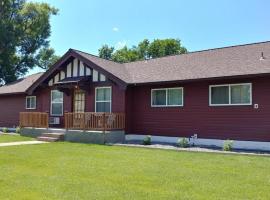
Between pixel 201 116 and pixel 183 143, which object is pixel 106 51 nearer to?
pixel 201 116

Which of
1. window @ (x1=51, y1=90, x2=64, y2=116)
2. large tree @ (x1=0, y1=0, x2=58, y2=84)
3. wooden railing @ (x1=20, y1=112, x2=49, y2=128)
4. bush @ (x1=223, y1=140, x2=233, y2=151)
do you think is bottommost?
bush @ (x1=223, y1=140, x2=233, y2=151)

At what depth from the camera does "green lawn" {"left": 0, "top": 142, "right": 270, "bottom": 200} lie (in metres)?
6.29

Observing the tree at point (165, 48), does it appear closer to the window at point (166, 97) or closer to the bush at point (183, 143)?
the window at point (166, 97)

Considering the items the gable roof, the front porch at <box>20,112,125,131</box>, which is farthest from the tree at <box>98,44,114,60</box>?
the front porch at <box>20,112,125,131</box>

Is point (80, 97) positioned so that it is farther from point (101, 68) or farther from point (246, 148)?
point (246, 148)

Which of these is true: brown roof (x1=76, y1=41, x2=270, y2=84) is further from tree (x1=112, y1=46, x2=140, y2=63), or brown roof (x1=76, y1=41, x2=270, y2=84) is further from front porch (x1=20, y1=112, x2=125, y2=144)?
tree (x1=112, y1=46, x2=140, y2=63)

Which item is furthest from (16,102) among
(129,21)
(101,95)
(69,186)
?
(69,186)

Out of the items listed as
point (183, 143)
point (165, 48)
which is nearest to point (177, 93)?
point (183, 143)

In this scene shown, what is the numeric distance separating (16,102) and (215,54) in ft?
47.7

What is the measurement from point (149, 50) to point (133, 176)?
49.3 meters

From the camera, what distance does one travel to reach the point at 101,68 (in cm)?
1700

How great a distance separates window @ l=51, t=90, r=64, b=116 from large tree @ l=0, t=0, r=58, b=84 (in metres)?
19.1

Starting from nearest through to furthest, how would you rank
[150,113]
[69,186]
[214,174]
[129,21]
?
[69,186] < [214,174] < [150,113] < [129,21]

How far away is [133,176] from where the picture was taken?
7.81 metres
